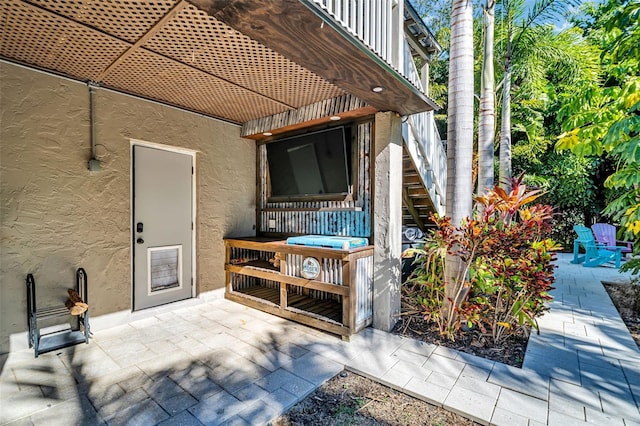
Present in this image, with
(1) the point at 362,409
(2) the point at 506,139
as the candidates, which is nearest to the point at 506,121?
(2) the point at 506,139

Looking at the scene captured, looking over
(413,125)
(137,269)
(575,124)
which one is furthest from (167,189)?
(575,124)

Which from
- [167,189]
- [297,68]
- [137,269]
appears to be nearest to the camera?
[297,68]

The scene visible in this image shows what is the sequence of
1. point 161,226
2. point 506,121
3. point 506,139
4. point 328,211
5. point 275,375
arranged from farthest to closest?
point 506,121
point 506,139
point 328,211
point 161,226
point 275,375

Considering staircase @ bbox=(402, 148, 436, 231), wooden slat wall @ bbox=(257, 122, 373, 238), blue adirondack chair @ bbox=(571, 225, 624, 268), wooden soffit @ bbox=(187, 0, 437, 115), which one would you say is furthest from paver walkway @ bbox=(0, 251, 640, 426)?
blue adirondack chair @ bbox=(571, 225, 624, 268)

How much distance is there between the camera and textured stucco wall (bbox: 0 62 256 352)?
2.85 m

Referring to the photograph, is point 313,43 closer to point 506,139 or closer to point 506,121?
point 506,139

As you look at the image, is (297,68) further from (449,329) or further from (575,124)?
(575,124)

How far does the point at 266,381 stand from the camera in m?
2.45

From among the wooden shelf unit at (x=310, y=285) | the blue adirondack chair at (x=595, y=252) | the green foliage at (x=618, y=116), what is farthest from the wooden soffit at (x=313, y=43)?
the blue adirondack chair at (x=595, y=252)

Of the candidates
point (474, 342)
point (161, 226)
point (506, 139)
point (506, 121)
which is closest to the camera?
point (474, 342)

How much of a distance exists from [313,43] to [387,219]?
2.03 meters

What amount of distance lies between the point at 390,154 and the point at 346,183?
2.52 feet

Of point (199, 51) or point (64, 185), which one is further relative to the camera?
point (64, 185)

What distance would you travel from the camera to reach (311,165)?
4.30 m
